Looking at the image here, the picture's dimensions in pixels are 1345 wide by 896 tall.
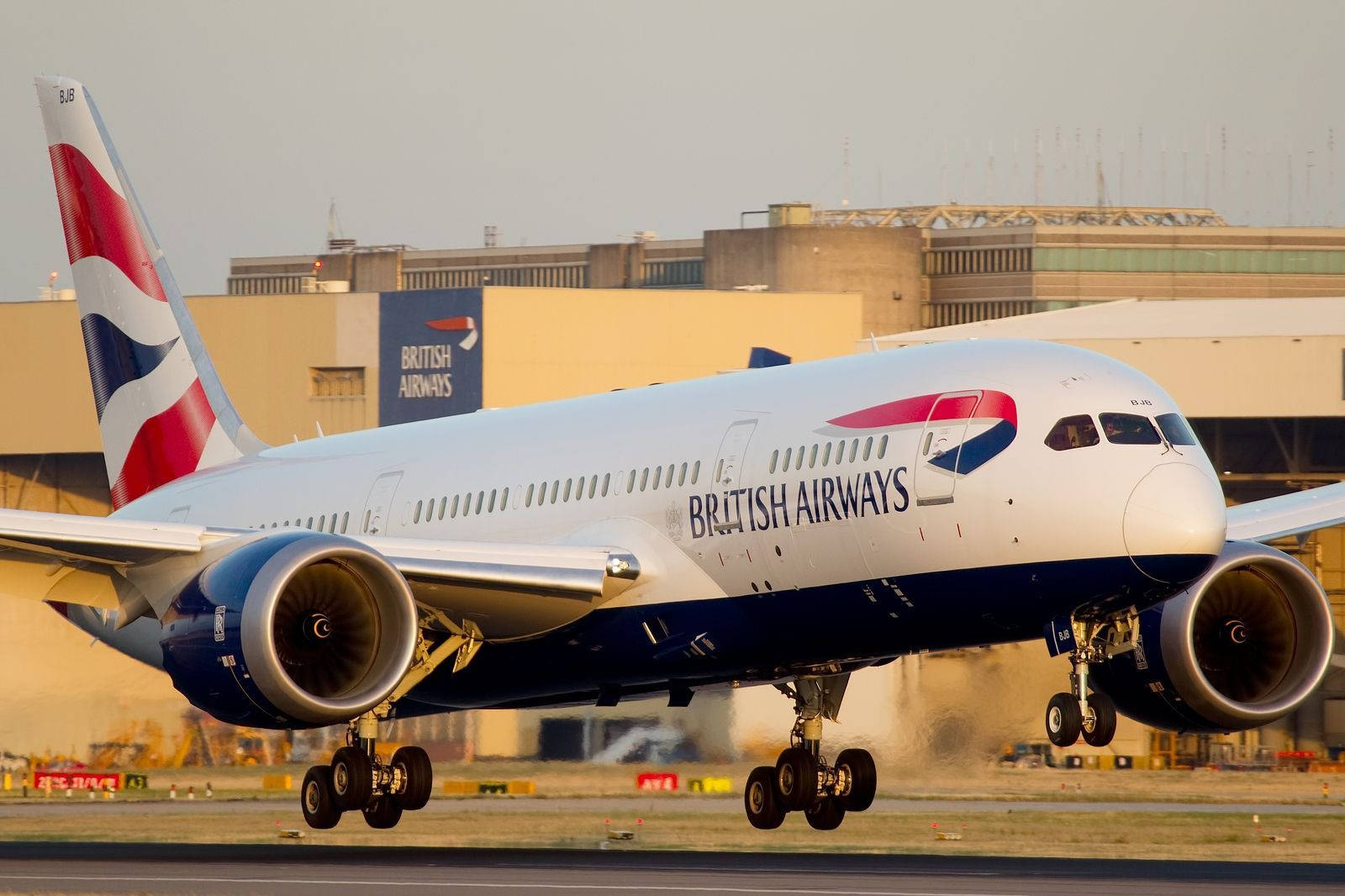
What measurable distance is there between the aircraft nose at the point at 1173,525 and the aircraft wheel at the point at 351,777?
40.9 ft

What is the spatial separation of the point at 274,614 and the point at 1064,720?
9.83m

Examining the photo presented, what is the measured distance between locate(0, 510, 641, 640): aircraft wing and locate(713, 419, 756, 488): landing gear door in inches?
68.5

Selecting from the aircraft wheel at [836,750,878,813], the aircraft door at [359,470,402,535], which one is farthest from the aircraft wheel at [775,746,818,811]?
the aircraft door at [359,470,402,535]

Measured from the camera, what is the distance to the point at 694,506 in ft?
94.3

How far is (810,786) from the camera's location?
105 feet

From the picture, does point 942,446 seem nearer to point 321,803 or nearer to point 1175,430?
point 1175,430

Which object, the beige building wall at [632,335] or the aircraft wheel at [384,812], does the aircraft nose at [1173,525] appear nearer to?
the aircraft wheel at [384,812]

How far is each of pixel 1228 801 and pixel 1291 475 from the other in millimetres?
14182

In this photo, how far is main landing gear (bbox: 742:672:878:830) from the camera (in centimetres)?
3206

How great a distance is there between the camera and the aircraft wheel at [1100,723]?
24.6 meters

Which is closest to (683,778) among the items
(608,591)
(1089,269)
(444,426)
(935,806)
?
(935,806)

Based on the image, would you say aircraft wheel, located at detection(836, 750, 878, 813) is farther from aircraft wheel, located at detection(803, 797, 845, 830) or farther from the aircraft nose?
the aircraft nose

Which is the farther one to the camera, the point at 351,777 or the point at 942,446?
the point at 351,777

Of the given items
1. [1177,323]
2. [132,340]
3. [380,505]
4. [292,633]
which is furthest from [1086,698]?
[1177,323]
